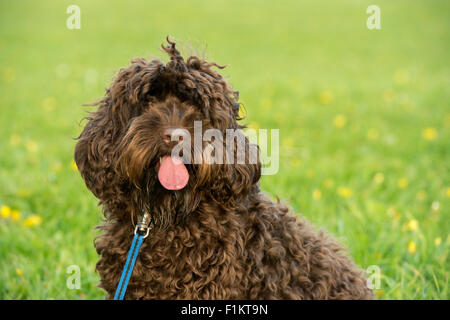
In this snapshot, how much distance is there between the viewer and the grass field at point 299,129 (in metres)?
4.13

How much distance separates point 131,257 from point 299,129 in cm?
544

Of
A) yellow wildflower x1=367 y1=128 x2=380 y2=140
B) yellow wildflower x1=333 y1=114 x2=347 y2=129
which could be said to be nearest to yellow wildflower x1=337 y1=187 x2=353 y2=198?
yellow wildflower x1=367 y1=128 x2=380 y2=140

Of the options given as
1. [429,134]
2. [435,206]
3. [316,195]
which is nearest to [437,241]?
[435,206]

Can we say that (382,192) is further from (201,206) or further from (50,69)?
(50,69)

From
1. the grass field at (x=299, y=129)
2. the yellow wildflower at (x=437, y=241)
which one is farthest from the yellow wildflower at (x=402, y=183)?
the yellow wildflower at (x=437, y=241)

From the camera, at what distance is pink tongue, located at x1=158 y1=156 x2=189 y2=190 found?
265cm

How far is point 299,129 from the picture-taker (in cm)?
Answer: 795

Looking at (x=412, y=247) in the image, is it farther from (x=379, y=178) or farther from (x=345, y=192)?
(x=379, y=178)

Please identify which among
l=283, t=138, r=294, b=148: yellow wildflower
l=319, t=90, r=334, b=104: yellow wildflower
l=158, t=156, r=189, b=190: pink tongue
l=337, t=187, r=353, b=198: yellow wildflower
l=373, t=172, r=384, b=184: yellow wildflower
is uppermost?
l=319, t=90, r=334, b=104: yellow wildflower

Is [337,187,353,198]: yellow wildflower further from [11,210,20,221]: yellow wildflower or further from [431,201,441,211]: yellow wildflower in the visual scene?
[11,210,20,221]: yellow wildflower

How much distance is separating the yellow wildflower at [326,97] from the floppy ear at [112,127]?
266 inches

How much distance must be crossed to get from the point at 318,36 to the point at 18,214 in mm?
15883
